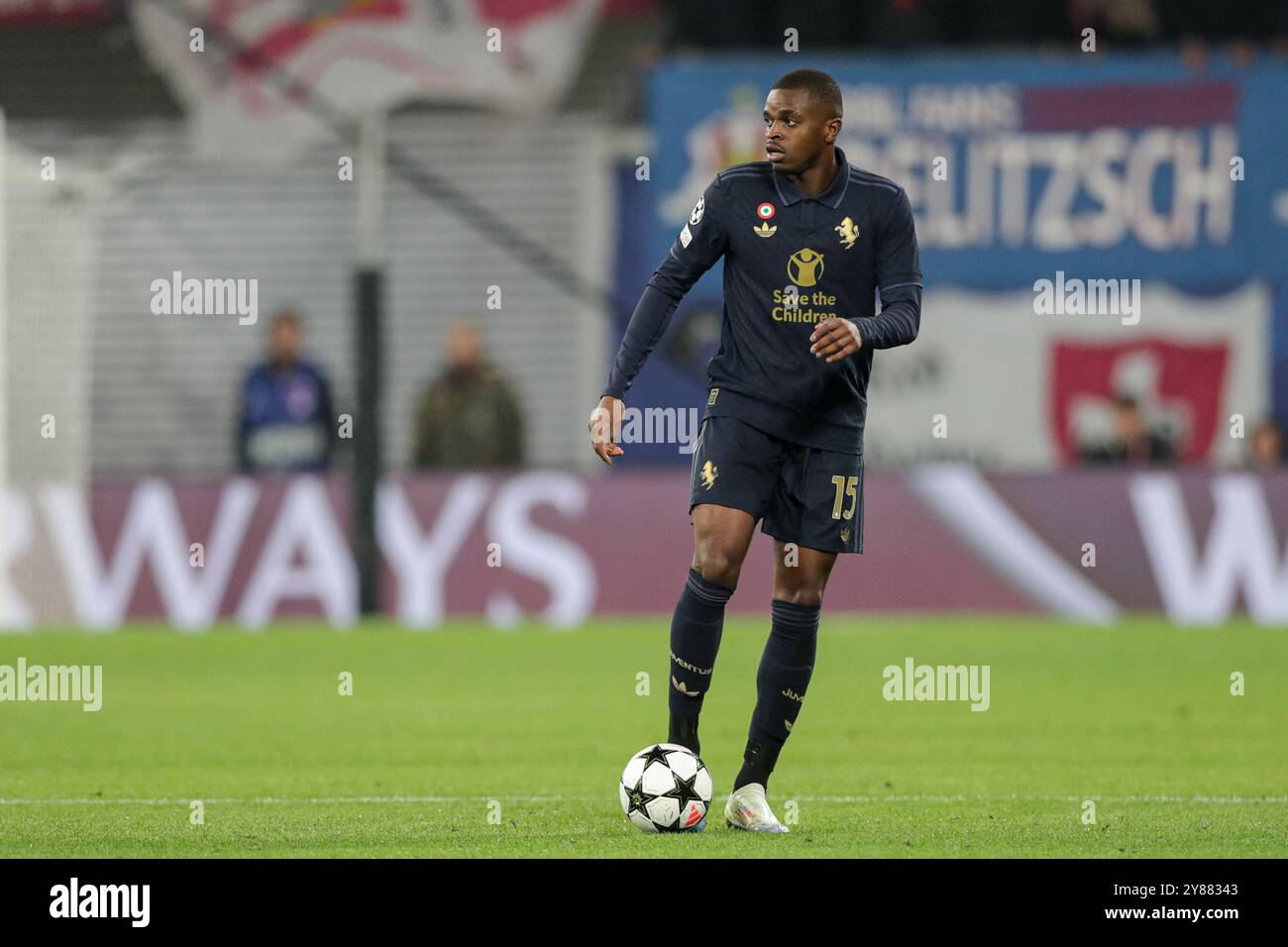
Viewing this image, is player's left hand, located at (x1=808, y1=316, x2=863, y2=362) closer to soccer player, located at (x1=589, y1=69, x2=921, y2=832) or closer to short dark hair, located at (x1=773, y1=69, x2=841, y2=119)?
soccer player, located at (x1=589, y1=69, x2=921, y2=832)

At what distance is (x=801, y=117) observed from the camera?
6.77m

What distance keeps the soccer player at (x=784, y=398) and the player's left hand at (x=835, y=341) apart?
268mm

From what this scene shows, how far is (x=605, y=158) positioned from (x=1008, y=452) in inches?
172

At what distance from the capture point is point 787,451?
6.95 metres

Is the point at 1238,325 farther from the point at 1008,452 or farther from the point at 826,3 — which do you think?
the point at 826,3

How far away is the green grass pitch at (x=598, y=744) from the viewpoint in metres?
6.60

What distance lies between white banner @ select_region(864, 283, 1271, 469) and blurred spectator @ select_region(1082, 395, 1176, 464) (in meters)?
0.93

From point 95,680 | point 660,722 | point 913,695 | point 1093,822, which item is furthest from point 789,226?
point 95,680

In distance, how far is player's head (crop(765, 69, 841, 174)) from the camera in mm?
6754
